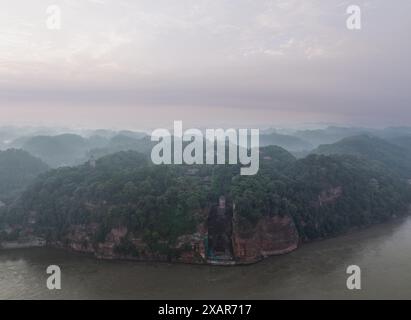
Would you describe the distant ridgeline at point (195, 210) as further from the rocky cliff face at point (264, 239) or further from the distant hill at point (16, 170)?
the distant hill at point (16, 170)

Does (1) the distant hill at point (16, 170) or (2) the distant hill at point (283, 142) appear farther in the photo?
(2) the distant hill at point (283, 142)

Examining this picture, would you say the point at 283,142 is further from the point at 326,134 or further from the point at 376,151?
the point at 376,151

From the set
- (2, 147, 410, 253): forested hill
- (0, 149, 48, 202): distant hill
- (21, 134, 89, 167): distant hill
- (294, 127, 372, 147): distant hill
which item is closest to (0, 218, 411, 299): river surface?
(2, 147, 410, 253): forested hill

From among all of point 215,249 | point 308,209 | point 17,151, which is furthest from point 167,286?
point 17,151

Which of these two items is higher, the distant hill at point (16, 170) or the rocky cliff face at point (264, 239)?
the distant hill at point (16, 170)

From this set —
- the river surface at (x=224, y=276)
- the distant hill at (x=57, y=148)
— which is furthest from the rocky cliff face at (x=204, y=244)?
the distant hill at (x=57, y=148)

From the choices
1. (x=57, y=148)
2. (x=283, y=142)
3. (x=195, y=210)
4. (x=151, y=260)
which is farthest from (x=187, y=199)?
(x=283, y=142)
